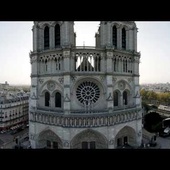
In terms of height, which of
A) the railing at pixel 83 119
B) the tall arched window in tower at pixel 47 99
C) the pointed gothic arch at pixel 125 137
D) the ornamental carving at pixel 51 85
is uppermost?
the ornamental carving at pixel 51 85

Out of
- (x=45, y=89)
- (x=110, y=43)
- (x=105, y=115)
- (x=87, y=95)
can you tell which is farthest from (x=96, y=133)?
(x=110, y=43)

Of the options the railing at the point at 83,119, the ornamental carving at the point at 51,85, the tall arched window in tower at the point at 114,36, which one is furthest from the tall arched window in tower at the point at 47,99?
the tall arched window in tower at the point at 114,36

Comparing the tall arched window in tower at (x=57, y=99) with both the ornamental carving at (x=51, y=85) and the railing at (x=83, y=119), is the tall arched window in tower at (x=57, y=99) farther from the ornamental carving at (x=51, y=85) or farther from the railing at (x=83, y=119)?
the railing at (x=83, y=119)

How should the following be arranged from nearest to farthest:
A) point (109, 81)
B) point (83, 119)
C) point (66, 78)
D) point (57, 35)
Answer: point (83, 119) < point (66, 78) < point (109, 81) < point (57, 35)

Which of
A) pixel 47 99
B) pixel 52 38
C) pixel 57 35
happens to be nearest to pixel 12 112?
pixel 47 99

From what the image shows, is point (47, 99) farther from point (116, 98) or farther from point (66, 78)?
point (116, 98)

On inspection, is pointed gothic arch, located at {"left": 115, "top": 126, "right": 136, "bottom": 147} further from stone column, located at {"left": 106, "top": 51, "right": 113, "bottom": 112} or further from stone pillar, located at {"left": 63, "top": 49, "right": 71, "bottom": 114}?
stone pillar, located at {"left": 63, "top": 49, "right": 71, "bottom": 114}
